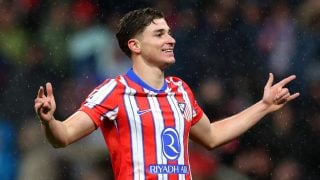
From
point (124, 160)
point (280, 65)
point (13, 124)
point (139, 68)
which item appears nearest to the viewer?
point (124, 160)

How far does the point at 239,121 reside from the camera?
386 centimetres

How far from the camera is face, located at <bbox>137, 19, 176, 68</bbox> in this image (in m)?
3.62

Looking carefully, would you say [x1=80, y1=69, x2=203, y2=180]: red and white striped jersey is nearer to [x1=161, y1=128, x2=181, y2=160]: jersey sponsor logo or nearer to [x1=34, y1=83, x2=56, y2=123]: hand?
[x1=161, y1=128, x2=181, y2=160]: jersey sponsor logo

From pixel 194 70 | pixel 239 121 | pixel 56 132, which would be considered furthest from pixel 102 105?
pixel 194 70

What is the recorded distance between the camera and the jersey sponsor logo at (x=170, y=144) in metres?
3.42

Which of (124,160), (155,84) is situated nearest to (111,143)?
(124,160)

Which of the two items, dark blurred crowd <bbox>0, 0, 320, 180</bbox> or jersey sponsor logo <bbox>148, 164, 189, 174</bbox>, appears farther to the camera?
dark blurred crowd <bbox>0, 0, 320, 180</bbox>

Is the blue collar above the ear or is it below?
below

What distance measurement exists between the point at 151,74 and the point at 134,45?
17 centimetres

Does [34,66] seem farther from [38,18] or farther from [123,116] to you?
[123,116]

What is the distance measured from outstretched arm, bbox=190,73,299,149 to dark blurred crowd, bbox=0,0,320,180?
138cm

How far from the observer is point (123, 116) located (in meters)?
3.44

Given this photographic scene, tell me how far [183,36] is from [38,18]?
38.3 inches

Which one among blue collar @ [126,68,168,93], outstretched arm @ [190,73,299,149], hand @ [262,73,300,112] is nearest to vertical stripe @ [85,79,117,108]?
blue collar @ [126,68,168,93]
